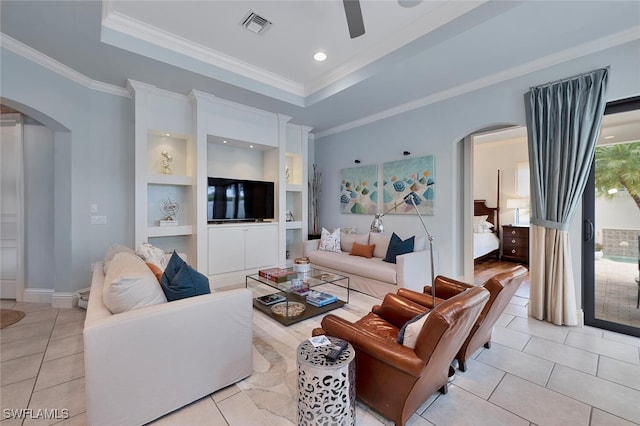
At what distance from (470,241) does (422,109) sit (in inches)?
88.6

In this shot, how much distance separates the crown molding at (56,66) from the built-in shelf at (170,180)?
1.29 meters

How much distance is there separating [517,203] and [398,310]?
228 inches

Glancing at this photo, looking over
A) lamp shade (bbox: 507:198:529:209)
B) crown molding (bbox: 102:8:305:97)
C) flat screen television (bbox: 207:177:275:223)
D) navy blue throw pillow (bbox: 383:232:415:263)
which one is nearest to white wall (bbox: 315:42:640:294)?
navy blue throw pillow (bbox: 383:232:415:263)

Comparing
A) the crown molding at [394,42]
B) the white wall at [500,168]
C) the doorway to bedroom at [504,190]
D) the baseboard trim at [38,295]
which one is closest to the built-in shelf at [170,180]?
the baseboard trim at [38,295]

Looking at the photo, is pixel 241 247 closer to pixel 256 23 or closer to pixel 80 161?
pixel 80 161

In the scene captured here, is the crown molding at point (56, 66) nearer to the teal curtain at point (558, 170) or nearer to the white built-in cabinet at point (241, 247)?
the white built-in cabinet at point (241, 247)

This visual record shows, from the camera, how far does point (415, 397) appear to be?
5.16 feet

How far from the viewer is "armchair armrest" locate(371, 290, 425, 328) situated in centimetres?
216

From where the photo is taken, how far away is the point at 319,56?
11.6 feet

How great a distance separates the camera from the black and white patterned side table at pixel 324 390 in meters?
1.45

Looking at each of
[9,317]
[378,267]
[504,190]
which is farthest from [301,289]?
[504,190]

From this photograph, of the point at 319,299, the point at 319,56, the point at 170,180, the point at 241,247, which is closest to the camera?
the point at 319,299

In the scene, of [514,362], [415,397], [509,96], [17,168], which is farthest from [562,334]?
[17,168]

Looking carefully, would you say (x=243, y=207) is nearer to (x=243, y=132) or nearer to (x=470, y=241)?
(x=243, y=132)
